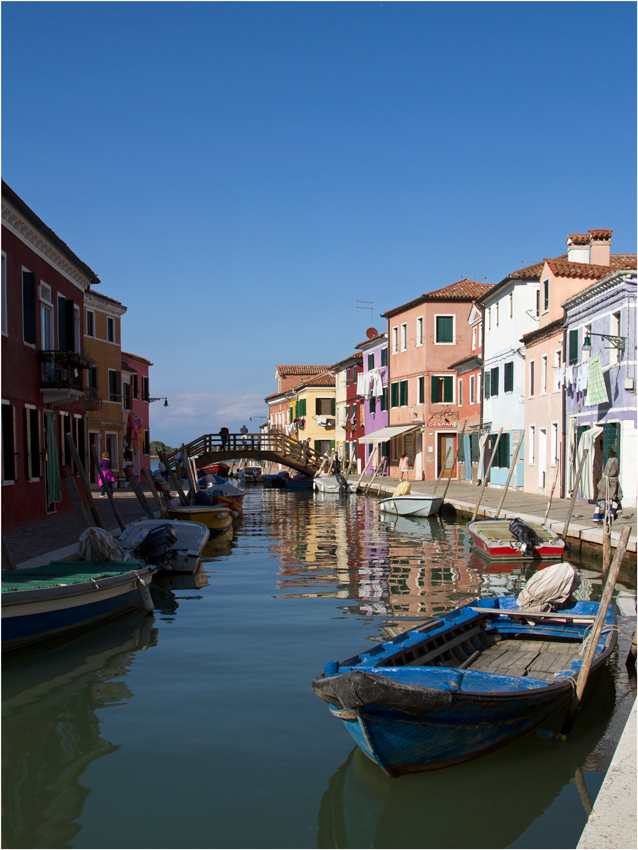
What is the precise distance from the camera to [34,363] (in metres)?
18.4

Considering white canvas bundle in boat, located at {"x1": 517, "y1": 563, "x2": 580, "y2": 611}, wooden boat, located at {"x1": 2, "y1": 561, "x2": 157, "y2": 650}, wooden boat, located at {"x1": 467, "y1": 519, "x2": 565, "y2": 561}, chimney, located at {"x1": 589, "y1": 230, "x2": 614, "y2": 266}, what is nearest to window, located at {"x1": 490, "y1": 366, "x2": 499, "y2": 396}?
chimney, located at {"x1": 589, "y1": 230, "x2": 614, "y2": 266}

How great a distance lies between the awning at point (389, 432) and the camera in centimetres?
4042

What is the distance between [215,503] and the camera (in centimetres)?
2530

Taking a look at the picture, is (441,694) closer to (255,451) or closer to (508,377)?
(508,377)

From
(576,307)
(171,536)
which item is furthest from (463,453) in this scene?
(171,536)

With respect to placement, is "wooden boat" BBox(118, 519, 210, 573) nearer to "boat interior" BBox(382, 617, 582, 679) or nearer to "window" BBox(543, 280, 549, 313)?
"boat interior" BBox(382, 617, 582, 679)

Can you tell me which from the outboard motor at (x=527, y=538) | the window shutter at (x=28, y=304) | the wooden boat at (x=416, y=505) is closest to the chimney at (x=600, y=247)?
the wooden boat at (x=416, y=505)

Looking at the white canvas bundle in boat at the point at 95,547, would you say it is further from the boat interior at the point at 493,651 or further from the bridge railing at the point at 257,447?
the bridge railing at the point at 257,447

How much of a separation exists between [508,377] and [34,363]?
1876 cm

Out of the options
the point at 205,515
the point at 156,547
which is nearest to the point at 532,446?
the point at 205,515

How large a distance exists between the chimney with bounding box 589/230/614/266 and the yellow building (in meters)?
Answer: 21.0

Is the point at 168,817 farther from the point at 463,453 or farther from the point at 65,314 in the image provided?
the point at 463,453

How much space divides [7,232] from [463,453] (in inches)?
1011

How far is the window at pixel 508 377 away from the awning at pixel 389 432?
9.22 metres
